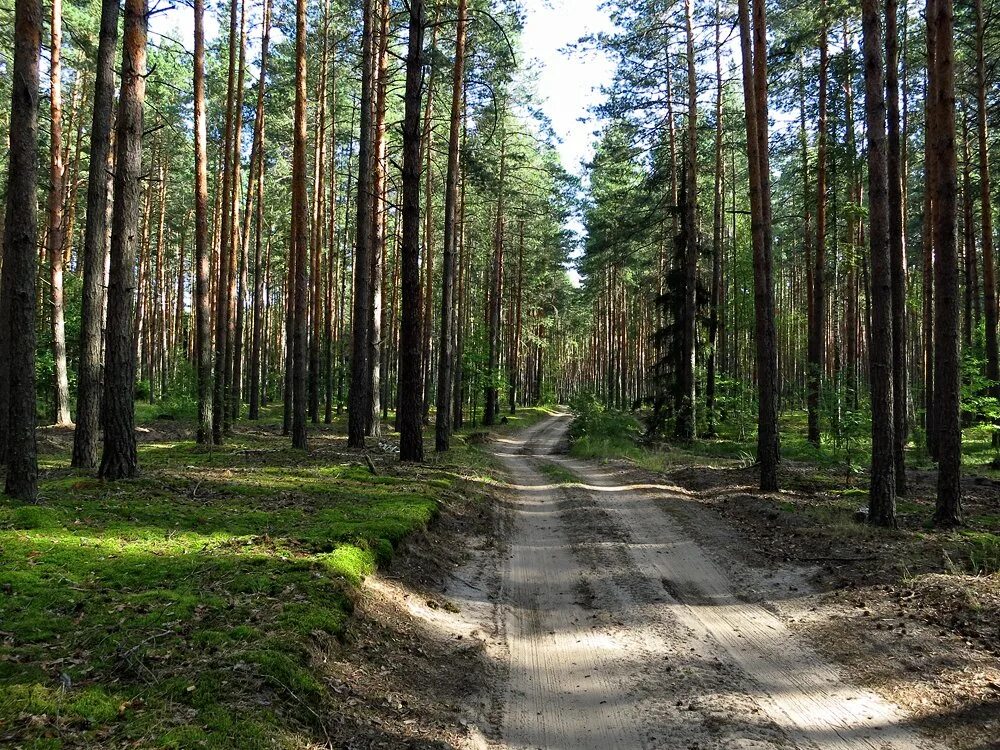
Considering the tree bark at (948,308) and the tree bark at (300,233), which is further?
the tree bark at (300,233)

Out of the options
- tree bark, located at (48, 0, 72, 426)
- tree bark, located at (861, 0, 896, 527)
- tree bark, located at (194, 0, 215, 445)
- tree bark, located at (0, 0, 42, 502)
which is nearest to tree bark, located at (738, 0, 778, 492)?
tree bark, located at (861, 0, 896, 527)

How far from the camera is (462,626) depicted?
6027mm

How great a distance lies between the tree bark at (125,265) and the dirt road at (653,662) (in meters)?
5.78

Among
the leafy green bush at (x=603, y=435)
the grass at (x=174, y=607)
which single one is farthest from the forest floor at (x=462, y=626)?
the leafy green bush at (x=603, y=435)

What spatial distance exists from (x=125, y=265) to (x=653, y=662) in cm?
860

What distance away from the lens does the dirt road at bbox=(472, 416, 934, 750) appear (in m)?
4.09

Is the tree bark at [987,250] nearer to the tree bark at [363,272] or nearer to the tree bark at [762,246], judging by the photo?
the tree bark at [762,246]

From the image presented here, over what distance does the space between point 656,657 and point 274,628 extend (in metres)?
3.04

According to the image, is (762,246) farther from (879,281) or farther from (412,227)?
(412,227)

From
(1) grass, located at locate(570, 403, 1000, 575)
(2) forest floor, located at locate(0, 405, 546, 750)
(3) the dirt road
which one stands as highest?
(2) forest floor, located at locate(0, 405, 546, 750)

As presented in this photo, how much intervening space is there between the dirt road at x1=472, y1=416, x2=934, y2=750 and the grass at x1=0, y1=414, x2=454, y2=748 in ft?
4.91

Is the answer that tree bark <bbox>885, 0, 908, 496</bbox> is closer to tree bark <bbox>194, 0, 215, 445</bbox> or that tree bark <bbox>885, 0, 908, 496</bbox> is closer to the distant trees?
the distant trees

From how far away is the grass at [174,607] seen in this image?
3.31 metres

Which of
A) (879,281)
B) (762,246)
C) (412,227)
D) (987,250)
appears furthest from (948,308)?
(987,250)
